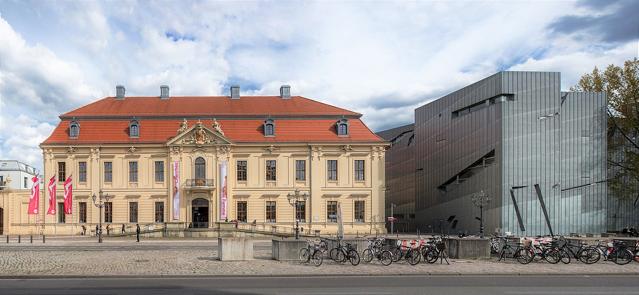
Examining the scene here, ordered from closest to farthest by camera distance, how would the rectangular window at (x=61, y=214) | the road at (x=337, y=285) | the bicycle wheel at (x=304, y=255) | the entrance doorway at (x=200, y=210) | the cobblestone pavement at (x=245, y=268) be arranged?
the road at (x=337, y=285) → the cobblestone pavement at (x=245, y=268) → the bicycle wheel at (x=304, y=255) → the rectangular window at (x=61, y=214) → the entrance doorway at (x=200, y=210)

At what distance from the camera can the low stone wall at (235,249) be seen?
870 inches

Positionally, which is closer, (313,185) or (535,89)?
(535,89)

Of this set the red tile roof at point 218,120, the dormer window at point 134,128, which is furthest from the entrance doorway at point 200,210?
the dormer window at point 134,128

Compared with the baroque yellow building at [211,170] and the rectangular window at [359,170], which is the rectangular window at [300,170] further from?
the rectangular window at [359,170]

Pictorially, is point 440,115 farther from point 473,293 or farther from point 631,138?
point 473,293

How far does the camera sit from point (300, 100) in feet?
191

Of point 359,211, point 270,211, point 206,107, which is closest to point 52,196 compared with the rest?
point 206,107

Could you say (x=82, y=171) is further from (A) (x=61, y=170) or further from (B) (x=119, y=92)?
(B) (x=119, y=92)

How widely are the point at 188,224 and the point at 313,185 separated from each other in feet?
41.5

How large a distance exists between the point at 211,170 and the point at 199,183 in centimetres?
176

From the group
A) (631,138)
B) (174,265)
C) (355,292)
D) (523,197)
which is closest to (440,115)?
(523,197)

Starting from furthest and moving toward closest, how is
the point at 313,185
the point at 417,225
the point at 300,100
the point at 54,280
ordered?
1. the point at 417,225
2. the point at 300,100
3. the point at 313,185
4. the point at 54,280

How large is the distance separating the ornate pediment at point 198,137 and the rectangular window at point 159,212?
6.20 m

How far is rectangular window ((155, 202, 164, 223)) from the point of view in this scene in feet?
175
